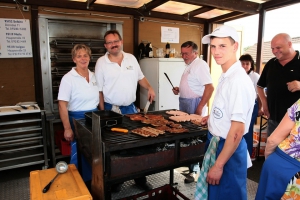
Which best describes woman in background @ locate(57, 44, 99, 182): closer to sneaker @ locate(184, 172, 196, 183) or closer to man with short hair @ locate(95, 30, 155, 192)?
man with short hair @ locate(95, 30, 155, 192)

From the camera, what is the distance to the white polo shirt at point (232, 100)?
1.47 m

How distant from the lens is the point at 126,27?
428cm

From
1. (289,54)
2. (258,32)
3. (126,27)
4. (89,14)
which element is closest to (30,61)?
(89,14)

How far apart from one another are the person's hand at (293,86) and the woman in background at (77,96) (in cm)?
226

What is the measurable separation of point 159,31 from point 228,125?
343cm

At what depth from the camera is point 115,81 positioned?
9.61 ft

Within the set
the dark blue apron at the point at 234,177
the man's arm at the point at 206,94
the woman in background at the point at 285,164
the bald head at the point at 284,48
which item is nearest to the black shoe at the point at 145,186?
the man's arm at the point at 206,94

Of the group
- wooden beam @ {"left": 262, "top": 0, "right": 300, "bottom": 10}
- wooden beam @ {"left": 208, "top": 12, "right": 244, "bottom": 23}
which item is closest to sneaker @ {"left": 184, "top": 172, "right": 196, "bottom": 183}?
wooden beam @ {"left": 262, "top": 0, "right": 300, "bottom": 10}

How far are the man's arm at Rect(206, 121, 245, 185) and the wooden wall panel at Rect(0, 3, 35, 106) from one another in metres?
3.19

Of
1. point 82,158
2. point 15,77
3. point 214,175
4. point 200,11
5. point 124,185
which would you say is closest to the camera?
point 214,175

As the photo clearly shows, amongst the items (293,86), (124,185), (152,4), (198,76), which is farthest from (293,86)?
(152,4)

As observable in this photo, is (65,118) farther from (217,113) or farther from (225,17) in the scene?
(225,17)

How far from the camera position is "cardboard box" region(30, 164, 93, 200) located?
162cm

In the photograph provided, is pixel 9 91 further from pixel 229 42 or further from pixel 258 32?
pixel 258 32
